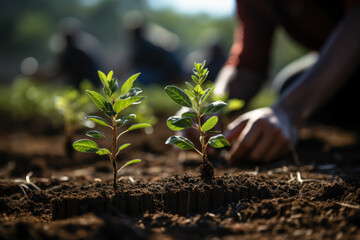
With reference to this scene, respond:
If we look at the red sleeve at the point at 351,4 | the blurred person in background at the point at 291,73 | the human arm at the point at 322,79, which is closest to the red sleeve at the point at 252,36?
the blurred person in background at the point at 291,73

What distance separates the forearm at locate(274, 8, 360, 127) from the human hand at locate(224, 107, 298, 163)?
27cm

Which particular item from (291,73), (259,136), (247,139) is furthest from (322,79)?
(291,73)

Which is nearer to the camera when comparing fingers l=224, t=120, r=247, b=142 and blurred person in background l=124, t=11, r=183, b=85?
fingers l=224, t=120, r=247, b=142

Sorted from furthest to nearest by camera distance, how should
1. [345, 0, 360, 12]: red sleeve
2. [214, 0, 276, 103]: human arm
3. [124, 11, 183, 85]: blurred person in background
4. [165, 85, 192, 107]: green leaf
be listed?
[124, 11, 183, 85]: blurred person in background → [214, 0, 276, 103]: human arm → [345, 0, 360, 12]: red sleeve → [165, 85, 192, 107]: green leaf

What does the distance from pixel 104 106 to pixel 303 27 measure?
9.71 ft

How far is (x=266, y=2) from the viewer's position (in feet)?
10.9

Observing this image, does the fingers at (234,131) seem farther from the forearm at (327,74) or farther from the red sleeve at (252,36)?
the red sleeve at (252,36)

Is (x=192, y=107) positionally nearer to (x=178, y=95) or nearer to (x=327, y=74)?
(x=178, y=95)

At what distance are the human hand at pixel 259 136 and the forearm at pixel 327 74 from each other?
275 mm

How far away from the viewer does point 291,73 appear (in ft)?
13.6

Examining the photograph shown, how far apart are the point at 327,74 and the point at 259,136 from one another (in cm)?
84

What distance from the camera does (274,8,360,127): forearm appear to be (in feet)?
7.82

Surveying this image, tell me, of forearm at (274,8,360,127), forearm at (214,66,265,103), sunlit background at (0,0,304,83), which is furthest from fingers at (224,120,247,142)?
sunlit background at (0,0,304,83)

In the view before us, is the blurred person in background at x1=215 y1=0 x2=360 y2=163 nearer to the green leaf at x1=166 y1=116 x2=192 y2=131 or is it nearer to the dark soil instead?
the dark soil
